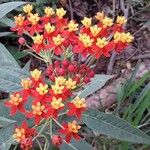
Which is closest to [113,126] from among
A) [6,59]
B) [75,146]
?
[75,146]

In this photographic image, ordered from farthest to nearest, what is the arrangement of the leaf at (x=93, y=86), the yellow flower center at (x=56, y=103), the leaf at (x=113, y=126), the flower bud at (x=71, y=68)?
the leaf at (x=93, y=86) < the leaf at (x=113, y=126) < the flower bud at (x=71, y=68) < the yellow flower center at (x=56, y=103)

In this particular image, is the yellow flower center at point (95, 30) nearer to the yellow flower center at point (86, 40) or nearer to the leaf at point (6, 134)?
the yellow flower center at point (86, 40)

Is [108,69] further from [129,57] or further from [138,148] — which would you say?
[138,148]

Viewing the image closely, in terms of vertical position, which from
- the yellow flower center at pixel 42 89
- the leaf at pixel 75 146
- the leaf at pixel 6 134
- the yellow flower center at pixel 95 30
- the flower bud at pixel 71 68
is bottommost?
the leaf at pixel 75 146

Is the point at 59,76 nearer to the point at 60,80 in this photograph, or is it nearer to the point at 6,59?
the point at 60,80

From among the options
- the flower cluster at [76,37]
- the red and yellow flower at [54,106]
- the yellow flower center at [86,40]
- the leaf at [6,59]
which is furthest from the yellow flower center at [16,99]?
the leaf at [6,59]

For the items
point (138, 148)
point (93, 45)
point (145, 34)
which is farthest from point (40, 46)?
point (145, 34)

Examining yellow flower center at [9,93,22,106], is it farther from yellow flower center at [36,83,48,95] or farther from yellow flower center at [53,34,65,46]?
yellow flower center at [53,34,65,46]
